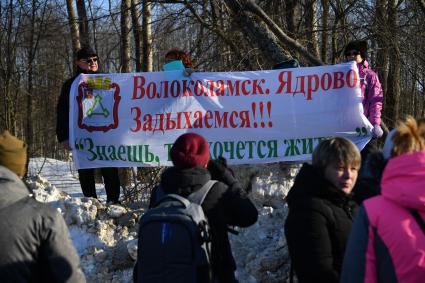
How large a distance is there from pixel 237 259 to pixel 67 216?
1.86 meters

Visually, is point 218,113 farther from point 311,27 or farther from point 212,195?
point 311,27

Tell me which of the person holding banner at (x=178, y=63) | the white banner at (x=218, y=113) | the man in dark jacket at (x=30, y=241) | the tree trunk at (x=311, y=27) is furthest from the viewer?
the tree trunk at (x=311, y=27)

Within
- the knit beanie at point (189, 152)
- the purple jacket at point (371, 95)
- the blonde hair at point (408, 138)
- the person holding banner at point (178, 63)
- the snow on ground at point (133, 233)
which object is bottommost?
the snow on ground at point (133, 233)

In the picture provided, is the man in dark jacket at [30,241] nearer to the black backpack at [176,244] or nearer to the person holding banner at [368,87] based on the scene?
the black backpack at [176,244]

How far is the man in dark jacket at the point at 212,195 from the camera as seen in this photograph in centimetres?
287

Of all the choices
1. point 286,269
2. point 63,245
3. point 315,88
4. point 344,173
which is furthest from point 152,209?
point 315,88

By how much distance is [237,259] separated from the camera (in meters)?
5.00

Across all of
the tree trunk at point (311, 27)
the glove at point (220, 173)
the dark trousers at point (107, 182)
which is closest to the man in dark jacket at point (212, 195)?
the glove at point (220, 173)

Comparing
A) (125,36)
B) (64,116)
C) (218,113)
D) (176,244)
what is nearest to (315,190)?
(176,244)

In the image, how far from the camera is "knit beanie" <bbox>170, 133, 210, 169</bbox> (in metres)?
2.87

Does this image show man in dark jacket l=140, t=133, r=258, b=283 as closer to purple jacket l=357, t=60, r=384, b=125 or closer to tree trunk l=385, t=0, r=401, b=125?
purple jacket l=357, t=60, r=384, b=125

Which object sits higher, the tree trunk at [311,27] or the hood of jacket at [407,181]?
the tree trunk at [311,27]

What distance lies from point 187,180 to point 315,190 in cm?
71

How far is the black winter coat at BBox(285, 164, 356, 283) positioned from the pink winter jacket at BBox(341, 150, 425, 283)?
31 centimetres
